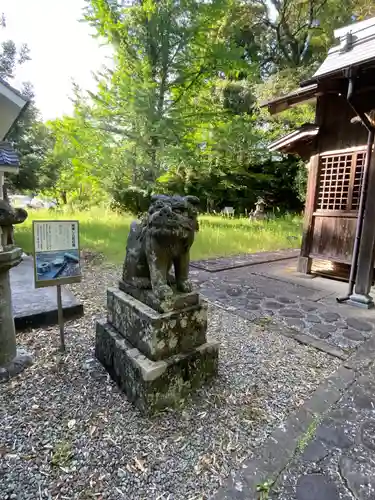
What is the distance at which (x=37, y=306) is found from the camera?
3.18m

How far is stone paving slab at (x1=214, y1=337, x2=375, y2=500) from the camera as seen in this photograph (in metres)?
1.33

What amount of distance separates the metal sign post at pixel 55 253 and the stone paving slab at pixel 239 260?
3.38 meters

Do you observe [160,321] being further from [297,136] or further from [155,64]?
[155,64]

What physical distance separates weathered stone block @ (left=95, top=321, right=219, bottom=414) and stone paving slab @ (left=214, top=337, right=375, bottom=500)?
589 mm

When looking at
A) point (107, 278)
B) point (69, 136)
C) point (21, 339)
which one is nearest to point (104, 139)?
point (69, 136)

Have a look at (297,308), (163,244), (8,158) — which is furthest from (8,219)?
(297,308)

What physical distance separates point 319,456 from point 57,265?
2229mm

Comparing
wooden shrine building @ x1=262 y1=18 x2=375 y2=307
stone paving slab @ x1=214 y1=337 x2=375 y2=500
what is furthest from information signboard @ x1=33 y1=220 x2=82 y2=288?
wooden shrine building @ x1=262 y1=18 x2=375 y2=307

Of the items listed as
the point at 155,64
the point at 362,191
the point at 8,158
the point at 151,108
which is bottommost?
the point at 362,191

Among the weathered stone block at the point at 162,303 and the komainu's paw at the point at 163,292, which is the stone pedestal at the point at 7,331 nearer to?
the weathered stone block at the point at 162,303

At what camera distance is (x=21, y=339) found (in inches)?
106

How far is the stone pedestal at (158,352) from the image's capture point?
5.83ft

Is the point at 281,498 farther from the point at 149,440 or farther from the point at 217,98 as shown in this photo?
the point at 217,98

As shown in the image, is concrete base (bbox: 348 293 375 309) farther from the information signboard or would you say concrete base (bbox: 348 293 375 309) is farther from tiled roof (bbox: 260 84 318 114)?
the information signboard
